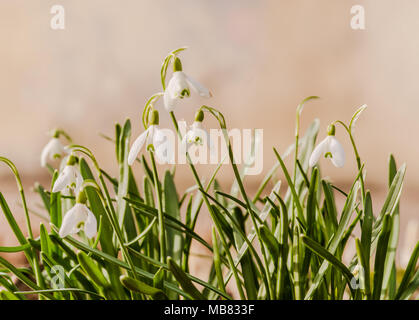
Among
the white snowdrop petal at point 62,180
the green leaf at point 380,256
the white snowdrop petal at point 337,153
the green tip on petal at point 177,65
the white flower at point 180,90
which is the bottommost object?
the green leaf at point 380,256

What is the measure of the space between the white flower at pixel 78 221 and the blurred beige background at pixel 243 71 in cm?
74

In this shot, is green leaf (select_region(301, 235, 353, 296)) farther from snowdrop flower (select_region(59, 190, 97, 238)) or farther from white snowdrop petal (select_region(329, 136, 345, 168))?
snowdrop flower (select_region(59, 190, 97, 238))

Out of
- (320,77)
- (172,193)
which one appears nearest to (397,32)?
(320,77)

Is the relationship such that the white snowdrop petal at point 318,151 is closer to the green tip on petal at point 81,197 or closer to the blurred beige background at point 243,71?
the green tip on petal at point 81,197

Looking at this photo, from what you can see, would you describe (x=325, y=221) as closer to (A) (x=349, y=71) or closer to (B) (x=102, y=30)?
(A) (x=349, y=71)

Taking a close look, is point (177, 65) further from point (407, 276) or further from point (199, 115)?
point (407, 276)

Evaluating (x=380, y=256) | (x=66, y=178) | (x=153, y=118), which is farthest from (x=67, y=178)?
(x=380, y=256)

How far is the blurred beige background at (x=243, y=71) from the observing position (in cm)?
114

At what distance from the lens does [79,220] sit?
0.38 m

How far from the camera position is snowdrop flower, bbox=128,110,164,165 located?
372mm

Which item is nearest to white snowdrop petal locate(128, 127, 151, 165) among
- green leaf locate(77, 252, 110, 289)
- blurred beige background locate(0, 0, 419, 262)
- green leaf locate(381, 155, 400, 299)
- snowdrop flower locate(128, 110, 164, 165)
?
snowdrop flower locate(128, 110, 164, 165)

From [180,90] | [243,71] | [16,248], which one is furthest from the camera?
[243,71]

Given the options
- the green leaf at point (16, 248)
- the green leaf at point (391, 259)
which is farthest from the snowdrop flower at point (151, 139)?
the green leaf at point (391, 259)
